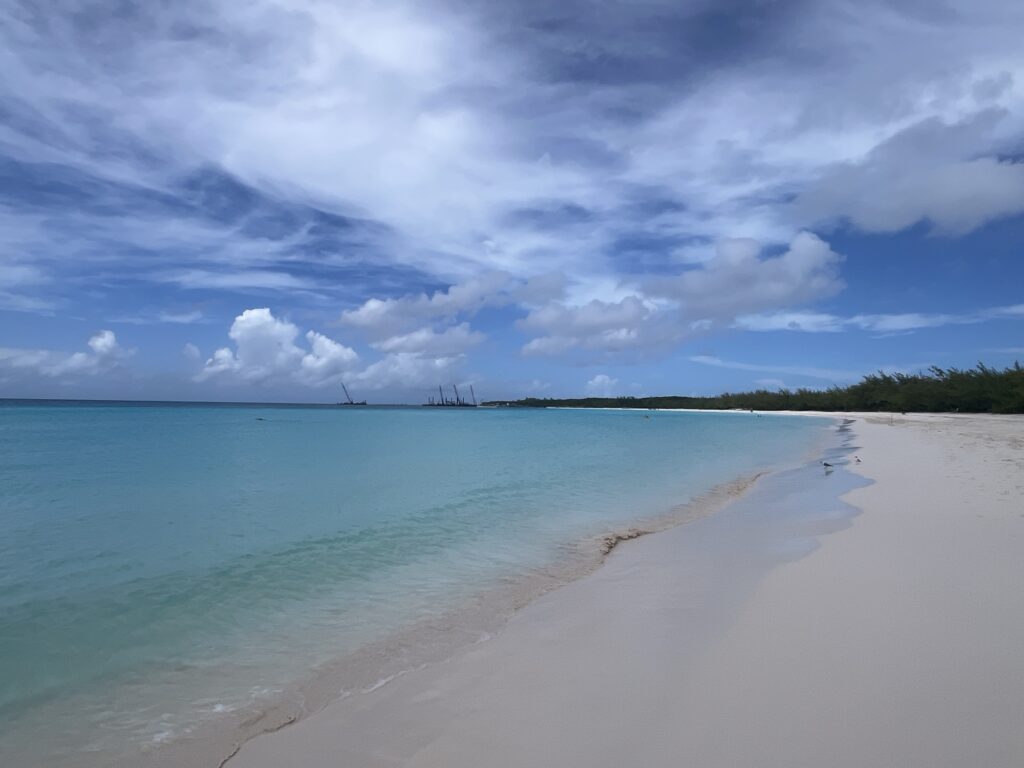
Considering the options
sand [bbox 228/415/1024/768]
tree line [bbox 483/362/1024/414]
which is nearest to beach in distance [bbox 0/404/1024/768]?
sand [bbox 228/415/1024/768]

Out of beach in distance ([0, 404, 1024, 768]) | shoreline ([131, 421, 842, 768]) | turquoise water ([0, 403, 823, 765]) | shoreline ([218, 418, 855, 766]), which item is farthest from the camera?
turquoise water ([0, 403, 823, 765])

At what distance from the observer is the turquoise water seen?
13.7ft

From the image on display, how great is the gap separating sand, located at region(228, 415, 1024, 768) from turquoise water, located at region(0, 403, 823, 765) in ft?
3.18

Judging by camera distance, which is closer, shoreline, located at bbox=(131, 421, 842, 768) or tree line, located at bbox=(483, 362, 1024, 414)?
shoreline, located at bbox=(131, 421, 842, 768)

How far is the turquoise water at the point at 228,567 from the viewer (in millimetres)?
4188

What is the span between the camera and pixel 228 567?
25.1 ft

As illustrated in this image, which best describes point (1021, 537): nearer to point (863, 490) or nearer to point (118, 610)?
point (863, 490)

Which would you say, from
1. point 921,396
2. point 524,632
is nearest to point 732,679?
point 524,632

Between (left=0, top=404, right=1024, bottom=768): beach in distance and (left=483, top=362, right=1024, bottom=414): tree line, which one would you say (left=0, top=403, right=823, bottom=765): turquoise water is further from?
(left=483, top=362, right=1024, bottom=414): tree line

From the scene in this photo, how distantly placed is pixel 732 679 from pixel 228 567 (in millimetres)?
6410

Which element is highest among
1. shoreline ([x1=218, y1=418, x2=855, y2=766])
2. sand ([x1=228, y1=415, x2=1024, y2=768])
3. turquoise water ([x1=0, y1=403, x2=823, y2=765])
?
sand ([x1=228, y1=415, x2=1024, y2=768])

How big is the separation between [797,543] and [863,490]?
522cm

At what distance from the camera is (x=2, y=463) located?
19797 millimetres

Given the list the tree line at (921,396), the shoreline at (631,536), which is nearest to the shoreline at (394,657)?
the shoreline at (631,536)
